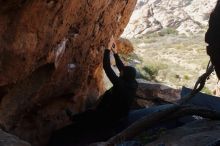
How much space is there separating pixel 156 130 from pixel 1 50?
2676 millimetres

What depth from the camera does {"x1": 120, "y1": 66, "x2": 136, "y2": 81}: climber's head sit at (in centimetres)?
808

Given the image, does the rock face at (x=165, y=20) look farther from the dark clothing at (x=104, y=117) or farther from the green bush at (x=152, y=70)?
the dark clothing at (x=104, y=117)

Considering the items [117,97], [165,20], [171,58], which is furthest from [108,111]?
[165,20]

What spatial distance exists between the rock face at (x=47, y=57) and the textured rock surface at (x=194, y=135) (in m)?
2.44

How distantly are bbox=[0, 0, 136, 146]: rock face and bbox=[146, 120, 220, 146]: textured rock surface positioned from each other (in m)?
2.44

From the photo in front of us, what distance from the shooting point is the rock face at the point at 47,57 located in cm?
683

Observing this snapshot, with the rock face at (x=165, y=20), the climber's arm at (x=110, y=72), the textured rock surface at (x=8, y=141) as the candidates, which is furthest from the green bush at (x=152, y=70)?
the rock face at (x=165, y=20)

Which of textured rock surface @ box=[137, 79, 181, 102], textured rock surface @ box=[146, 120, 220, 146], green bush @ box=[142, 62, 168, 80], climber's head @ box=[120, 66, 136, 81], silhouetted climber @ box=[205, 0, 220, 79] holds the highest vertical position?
silhouetted climber @ box=[205, 0, 220, 79]

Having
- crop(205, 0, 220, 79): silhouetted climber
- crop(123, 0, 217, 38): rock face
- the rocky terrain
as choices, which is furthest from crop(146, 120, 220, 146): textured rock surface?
crop(123, 0, 217, 38): rock face

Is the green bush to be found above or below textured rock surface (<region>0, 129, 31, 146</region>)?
below

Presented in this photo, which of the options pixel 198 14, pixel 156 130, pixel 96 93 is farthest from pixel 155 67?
pixel 198 14

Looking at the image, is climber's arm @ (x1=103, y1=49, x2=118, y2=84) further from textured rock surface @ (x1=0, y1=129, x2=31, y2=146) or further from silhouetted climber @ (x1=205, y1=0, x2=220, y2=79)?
textured rock surface @ (x1=0, y1=129, x2=31, y2=146)

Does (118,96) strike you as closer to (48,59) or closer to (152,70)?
(48,59)

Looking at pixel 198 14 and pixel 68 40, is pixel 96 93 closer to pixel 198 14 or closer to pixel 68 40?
pixel 68 40
